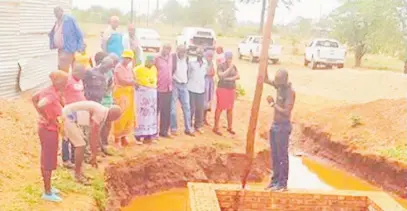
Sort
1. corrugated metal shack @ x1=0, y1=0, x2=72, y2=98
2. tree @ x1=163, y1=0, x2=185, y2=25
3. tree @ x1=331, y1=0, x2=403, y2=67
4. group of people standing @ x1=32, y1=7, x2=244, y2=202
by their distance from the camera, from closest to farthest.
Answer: group of people standing @ x1=32, y1=7, x2=244, y2=202 → corrugated metal shack @ x1=0, y1=0, x2=72, y2=98 → tree @ x1=331, y1=0, x2=403, y2=67 → tree @ x1=163, y1=0, x2=185, y2=25

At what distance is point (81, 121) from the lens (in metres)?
8.33

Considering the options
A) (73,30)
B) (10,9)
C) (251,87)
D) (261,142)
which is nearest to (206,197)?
(73,30)

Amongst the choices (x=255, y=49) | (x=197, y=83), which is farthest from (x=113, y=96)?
(x=255, y=49)

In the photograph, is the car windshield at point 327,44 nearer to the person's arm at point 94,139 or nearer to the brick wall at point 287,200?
the brick wall at point 287,200

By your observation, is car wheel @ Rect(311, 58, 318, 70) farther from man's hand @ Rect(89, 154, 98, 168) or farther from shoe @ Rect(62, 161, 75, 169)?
shoe @ Rect(62, 161, 75, 169)

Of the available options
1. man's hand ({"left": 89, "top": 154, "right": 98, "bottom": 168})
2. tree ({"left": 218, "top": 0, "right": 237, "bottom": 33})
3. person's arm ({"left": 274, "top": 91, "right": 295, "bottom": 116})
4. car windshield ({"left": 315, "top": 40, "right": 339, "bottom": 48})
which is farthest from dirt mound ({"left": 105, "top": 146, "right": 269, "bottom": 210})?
tree ({"left": 218, "top": 0, "right": 237, "bottom": 33})

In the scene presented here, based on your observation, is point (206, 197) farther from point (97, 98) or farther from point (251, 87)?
point (251, 87)


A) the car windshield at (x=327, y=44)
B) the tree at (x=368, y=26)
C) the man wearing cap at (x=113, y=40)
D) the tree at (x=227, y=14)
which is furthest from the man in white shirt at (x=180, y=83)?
the tree at (x=227, y=14)

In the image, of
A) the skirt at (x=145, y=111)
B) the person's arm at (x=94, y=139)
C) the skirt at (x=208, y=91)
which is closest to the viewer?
the person's arm at (x=94, y=139)

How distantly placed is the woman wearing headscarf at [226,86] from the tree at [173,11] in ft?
165

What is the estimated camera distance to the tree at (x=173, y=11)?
64.1 metres

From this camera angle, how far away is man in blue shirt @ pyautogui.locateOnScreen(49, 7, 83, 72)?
10.6 meters

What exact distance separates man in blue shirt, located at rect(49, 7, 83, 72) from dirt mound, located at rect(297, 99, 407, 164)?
20.3 ft

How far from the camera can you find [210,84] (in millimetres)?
13242
